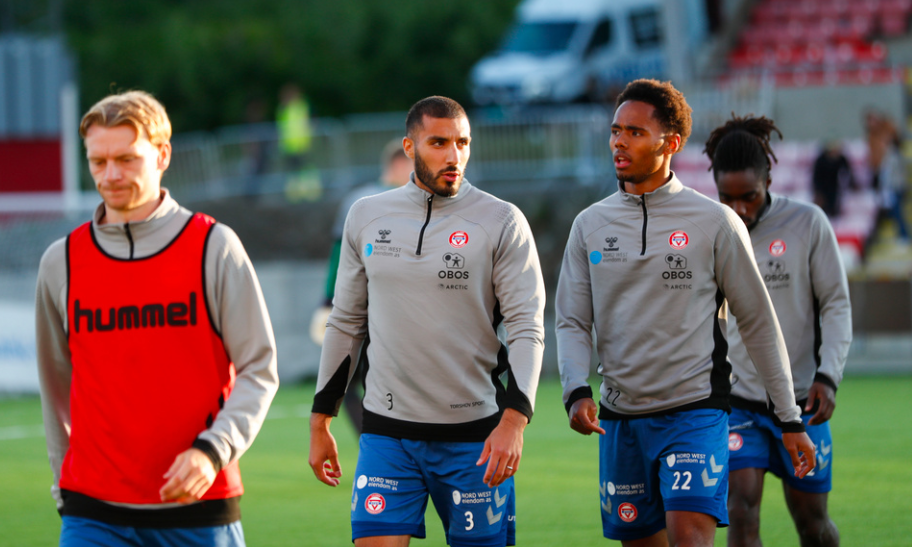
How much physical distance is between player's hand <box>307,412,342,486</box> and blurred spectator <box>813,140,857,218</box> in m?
15.8

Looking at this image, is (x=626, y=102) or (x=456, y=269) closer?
(x=456, y=269)

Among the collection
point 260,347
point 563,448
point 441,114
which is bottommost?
point 563,448

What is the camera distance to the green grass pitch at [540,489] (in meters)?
7.49

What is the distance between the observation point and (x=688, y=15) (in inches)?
1060

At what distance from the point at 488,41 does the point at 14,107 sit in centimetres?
1879

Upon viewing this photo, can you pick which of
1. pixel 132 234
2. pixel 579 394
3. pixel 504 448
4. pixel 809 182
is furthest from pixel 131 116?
pixel 809 182

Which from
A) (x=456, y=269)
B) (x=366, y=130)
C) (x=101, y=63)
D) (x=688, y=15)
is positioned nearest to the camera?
(x=456, y=269)

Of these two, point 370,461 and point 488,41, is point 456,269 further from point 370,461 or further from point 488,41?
point 488,41

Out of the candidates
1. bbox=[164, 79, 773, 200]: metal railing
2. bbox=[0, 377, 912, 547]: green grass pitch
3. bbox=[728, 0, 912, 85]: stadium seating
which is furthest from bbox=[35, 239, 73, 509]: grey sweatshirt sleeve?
bbox=[728, 0, 912, 85]: stadium seating

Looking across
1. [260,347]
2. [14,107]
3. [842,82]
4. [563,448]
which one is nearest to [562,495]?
[563,448]

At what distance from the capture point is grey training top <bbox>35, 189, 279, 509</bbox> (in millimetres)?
3742

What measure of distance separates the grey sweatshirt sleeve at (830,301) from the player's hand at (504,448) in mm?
2033

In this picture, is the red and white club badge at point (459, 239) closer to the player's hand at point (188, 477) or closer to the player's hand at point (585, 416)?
the player's hand at point (585, 416)

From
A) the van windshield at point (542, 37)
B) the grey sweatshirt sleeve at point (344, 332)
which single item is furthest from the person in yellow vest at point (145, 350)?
the van windshield at point (542, 37)
